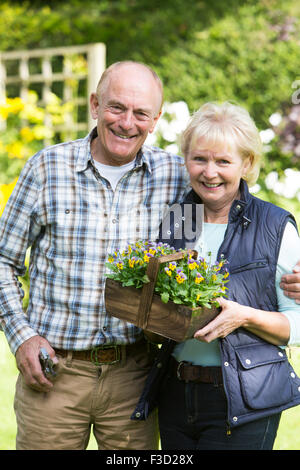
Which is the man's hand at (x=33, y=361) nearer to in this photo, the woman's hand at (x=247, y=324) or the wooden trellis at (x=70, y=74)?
the woman's hand at (x=247, y=324)

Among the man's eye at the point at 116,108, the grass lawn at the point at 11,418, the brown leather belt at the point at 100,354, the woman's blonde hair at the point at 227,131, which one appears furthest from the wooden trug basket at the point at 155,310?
the grass lawn at the point at 11,418

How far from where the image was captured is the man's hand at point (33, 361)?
7.48 feet

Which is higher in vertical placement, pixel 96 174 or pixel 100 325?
pixel 96 174

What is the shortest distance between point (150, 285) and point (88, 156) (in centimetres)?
67

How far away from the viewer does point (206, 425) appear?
6.89ft

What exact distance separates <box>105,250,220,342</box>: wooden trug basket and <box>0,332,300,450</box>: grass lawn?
4.58 feet

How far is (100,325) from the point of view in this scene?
90.8 inches

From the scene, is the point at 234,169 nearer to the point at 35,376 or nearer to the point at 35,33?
the point at 35,376

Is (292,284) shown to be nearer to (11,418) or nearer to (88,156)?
(88,156)

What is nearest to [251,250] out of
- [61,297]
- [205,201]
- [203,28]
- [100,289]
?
[205,201]

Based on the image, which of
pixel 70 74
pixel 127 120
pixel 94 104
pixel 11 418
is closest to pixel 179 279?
pixel 127 120

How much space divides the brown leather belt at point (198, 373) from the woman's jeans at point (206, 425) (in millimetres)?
19

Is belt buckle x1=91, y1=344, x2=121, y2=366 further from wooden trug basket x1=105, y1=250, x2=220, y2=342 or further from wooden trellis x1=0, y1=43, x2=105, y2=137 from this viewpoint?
wooden trellis x1=0, y1=43, x2=105, y2=137

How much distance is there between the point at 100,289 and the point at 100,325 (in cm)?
14
